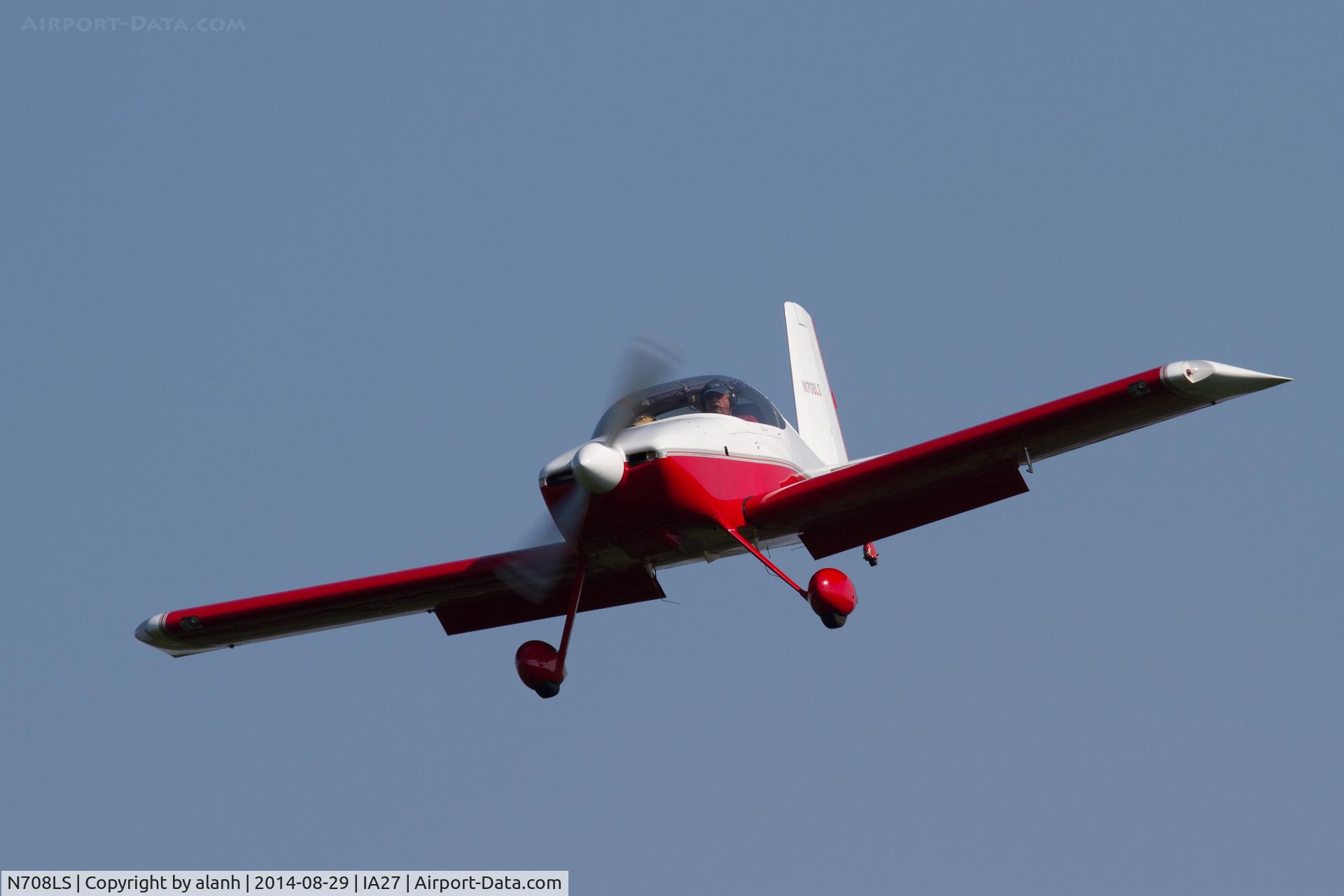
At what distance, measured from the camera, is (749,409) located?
722 inches

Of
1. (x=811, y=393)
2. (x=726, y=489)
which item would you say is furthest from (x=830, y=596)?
(x=811, y=393)

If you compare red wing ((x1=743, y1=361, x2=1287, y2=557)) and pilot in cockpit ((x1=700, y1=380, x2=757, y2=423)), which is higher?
pilot in cockpit ((x1=700, y1=380, x2=757, y2=423))

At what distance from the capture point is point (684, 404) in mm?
17734

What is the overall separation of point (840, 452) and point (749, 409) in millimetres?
5864

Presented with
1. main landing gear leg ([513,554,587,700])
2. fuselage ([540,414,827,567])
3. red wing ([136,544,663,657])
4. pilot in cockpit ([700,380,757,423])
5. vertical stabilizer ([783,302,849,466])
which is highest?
vertical stabilizer ([783,302,849,466])

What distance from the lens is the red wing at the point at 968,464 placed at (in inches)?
654

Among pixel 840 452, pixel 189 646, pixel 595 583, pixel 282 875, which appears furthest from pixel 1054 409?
pixel 189 646

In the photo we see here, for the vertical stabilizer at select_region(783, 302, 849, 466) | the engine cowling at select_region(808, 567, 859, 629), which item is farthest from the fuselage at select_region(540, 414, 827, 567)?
the vertical stabilizer at select_region(783, 302, 849, 466)

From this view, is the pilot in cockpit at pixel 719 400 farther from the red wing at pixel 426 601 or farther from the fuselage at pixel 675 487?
the red wing at pixel 426 601

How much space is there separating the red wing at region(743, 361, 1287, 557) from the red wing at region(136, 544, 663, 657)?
2.04 metres

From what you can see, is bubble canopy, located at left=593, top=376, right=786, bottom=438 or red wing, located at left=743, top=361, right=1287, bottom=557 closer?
red wing, located at left=743, top=361, right=1287, bottom=557

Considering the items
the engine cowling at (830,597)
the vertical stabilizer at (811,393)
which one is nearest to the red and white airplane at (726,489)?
the engine cowling at (830,597)

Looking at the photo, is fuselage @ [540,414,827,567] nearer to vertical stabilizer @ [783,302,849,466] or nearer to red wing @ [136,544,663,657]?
red wing @ [136,544,663,657]

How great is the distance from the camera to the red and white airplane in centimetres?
1678
